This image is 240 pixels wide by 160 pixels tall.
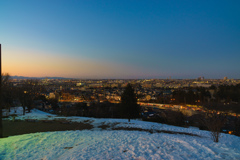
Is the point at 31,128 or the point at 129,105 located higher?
the point at 129,105

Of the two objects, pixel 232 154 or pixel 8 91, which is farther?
pixel 8 91

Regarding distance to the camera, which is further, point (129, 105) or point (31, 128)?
point (129, 105)

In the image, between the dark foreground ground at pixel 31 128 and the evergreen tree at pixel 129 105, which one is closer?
the dark foreground ground at pixel 31 128

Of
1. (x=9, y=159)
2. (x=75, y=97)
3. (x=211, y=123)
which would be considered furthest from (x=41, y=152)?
(x=75, y=97)

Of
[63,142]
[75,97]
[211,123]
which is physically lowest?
[75,97]

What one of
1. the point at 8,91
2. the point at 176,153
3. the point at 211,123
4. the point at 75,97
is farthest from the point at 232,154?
the point at 75,97

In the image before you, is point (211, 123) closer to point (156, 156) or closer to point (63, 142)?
point (156, 156)

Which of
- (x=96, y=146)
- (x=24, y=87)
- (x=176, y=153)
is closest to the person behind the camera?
(x=176, y=153)

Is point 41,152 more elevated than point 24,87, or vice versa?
point 24,87

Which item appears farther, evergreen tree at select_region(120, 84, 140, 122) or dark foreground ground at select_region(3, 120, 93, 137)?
evergreen tree at select_region(120, 84, 140, 122)

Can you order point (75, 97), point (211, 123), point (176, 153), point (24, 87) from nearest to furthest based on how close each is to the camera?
point (176, 153) < point (211, 123) < point (24, 87) < point (75, 97)
